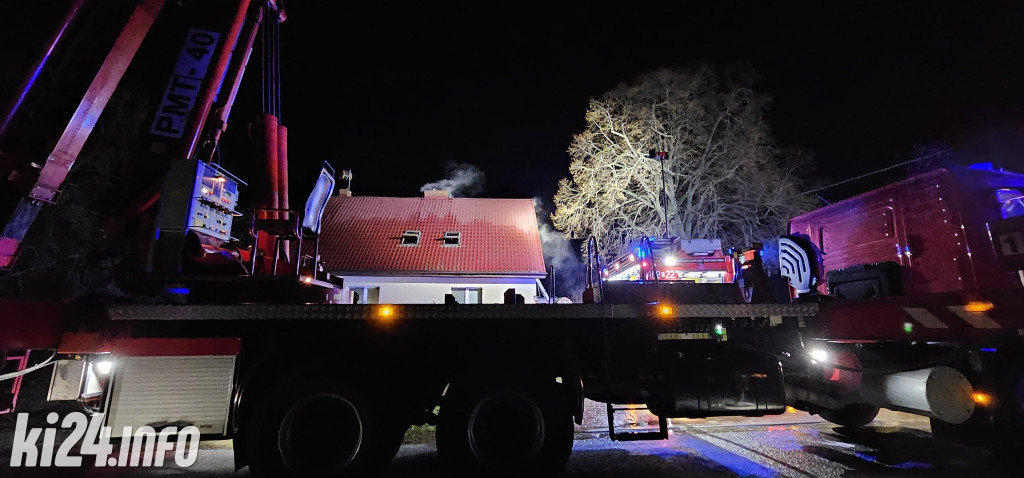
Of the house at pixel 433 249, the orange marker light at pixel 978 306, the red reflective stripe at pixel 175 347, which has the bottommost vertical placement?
the red reflective stripe at pixel 175 347

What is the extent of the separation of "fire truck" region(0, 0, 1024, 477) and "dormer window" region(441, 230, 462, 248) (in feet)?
49.0

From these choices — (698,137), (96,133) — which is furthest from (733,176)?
(96,133)

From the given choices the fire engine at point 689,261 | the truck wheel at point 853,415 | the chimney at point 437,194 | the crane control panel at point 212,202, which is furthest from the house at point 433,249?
the crane control panel at point 212,202

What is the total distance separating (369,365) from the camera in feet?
14.8

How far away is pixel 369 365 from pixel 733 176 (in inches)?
895

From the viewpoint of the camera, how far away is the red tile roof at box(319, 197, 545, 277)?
19.8 metres

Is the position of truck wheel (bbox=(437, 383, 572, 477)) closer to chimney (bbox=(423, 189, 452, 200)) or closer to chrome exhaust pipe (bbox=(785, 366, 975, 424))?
chrome exhaust pipe (bbox=(785, 366, 975, 424))

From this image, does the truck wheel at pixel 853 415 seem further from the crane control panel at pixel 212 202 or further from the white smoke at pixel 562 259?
the white smoke at pixel 562 259

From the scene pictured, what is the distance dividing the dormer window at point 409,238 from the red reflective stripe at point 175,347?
1695 centimetres

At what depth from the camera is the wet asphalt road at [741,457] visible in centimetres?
506

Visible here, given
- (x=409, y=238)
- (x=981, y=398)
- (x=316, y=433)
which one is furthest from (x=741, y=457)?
(x=409, y=238)

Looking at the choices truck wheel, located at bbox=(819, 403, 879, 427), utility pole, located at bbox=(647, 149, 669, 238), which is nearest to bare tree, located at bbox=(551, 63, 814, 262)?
utility pole, located at bbox=(647, 149, 669, 238)

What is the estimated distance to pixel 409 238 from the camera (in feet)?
70.5

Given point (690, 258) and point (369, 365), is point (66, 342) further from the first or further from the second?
point (690, 258)
